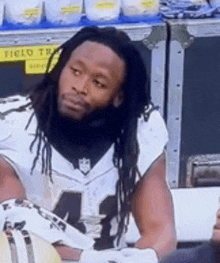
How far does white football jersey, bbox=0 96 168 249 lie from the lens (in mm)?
1559

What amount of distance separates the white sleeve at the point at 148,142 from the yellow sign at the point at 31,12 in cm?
35

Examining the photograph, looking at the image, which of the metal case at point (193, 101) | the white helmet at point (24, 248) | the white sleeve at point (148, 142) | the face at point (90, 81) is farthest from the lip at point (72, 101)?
the metal case at point (193, 101)

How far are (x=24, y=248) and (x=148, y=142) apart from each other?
38cm

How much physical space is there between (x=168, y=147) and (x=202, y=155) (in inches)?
4.1

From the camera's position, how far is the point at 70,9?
1.74 meters

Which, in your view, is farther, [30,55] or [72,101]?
[30,55]

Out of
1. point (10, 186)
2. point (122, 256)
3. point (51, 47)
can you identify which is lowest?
point (122, 256)

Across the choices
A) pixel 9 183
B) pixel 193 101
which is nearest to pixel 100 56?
pixel 9 183

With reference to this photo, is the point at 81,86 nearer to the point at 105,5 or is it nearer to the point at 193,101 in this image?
the point at 105,5

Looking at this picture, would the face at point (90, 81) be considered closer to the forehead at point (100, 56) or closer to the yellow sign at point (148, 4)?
the forehead at point (100, 56)

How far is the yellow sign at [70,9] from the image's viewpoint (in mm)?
1732

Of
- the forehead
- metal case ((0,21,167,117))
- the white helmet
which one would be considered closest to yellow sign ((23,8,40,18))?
metal case ((0,21,167,117))

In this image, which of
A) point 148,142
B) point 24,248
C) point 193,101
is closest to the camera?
point 24,248

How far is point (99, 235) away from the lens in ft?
5.36
